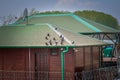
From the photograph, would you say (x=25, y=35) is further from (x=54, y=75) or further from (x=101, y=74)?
(x=101, y=74)

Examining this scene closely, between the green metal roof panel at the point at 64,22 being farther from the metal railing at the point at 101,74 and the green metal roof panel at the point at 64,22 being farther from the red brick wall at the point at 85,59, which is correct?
the metal railing at the point at 101,74

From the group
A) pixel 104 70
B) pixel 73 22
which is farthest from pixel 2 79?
pixel 73 22

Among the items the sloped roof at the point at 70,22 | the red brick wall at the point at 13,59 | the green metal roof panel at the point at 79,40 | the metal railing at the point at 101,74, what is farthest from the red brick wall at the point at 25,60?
the sloped roof at the point at 70,22

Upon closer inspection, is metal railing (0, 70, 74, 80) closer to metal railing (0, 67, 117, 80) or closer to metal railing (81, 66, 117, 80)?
metal railing (0, 67, 117, 80)

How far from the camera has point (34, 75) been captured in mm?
17641

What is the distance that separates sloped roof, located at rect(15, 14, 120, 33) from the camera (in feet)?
71.6

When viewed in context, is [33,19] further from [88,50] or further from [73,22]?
[88,50]

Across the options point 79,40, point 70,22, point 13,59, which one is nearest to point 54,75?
point 79,40

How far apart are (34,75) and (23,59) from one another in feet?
3.58

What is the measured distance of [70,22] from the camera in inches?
907

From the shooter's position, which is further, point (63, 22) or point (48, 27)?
point (63, 22)

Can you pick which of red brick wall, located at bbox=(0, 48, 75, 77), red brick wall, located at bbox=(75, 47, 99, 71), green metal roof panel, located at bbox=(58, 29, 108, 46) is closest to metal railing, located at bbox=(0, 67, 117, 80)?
red brick wall, located at bbox=(0, 48, 75, 77)

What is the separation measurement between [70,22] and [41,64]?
6.18 m

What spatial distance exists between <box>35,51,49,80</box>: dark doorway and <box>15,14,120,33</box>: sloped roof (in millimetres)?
3963
